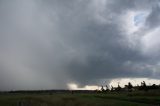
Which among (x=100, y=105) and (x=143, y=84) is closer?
(x=100, y=105)

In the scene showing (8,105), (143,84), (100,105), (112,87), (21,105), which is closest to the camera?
(21,105)

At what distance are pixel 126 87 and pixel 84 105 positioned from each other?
153 metres

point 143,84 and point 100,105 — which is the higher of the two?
point 143,84

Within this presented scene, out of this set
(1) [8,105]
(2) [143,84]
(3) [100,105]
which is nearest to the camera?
(3) [100,105]

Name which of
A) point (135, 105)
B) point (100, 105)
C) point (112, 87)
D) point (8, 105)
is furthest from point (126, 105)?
point (112, 87)

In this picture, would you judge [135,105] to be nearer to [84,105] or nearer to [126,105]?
[126,105]

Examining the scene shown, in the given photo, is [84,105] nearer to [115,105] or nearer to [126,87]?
[115,105]

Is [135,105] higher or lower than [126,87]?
lower

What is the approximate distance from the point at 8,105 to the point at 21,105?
1179 inches

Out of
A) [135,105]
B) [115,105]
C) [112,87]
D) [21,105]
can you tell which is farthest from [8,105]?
[112,87]

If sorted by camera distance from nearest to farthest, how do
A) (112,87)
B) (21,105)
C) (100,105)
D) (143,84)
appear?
(21,105), (100,105), (143,84), (112,87)

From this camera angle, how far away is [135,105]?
49469 mm

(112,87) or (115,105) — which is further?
(112,87)

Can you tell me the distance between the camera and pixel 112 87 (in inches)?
7667
